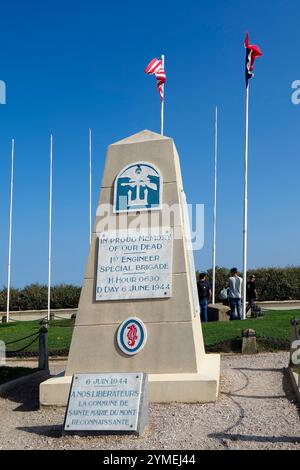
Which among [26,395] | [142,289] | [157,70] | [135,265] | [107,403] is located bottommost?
[26,395]

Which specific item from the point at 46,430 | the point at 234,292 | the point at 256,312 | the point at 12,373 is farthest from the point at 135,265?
the point at 256,312

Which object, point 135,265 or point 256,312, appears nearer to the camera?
point 135,265

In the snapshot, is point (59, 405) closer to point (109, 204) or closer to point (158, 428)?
point (158, 428)

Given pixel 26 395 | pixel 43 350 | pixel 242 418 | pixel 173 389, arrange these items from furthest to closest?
pixel 43 350
pixel 26 395
pixel 173 389
pixel 242 418

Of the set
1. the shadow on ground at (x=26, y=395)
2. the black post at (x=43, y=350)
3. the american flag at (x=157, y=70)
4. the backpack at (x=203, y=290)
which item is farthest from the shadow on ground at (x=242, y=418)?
the american flag at (x=157, y=70)

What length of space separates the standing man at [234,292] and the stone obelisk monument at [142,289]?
899 cm

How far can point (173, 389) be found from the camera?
6.72 m

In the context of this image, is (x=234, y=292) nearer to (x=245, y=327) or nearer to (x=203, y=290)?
(x=203, y=290)

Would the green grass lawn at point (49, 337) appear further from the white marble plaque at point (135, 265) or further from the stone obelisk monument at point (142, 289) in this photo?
the white marble plaque at point (135, 265)

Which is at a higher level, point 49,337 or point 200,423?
point 200,423

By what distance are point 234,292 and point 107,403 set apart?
1169 cm

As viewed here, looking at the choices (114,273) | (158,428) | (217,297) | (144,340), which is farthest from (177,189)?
(217,297)

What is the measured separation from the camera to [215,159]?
22.8 metres

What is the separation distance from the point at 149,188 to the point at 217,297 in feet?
66.7
